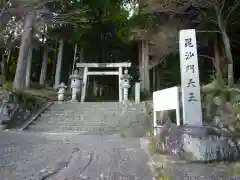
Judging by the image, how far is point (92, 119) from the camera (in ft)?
35.1

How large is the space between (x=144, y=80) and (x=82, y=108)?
571 cm

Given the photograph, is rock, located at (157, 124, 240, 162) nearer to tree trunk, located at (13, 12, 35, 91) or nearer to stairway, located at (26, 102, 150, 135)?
stairway, located at (26, 102, 150, 135)

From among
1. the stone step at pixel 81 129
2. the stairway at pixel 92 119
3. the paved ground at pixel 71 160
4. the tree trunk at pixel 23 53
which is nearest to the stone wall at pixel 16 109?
the stairway at pixel 92 119

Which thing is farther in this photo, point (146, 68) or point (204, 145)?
point (146, 68)

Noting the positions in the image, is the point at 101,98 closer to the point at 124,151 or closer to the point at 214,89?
the point at 214,89

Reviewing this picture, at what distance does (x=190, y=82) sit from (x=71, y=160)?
3.03 metres

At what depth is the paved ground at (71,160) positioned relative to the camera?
165 inches

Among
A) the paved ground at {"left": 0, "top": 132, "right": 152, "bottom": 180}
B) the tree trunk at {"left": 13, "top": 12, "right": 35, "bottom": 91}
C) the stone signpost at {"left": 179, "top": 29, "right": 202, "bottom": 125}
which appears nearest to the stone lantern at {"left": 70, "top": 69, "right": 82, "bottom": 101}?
the tree trunk at {"left": 13, "top": 12, "right": 35, "bottom": 91}

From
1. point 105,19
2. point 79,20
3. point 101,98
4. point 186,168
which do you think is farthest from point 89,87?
point 186,168

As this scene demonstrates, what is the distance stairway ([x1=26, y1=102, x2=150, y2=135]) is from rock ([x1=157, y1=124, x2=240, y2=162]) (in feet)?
12.9

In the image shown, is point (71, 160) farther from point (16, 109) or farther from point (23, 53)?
point (23, 53)

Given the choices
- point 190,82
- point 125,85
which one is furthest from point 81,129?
point 125,85

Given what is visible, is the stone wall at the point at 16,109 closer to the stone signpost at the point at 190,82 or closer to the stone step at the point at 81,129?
the stone step at the point at 81,129

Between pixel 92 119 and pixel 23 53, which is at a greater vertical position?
pixel 23 53
